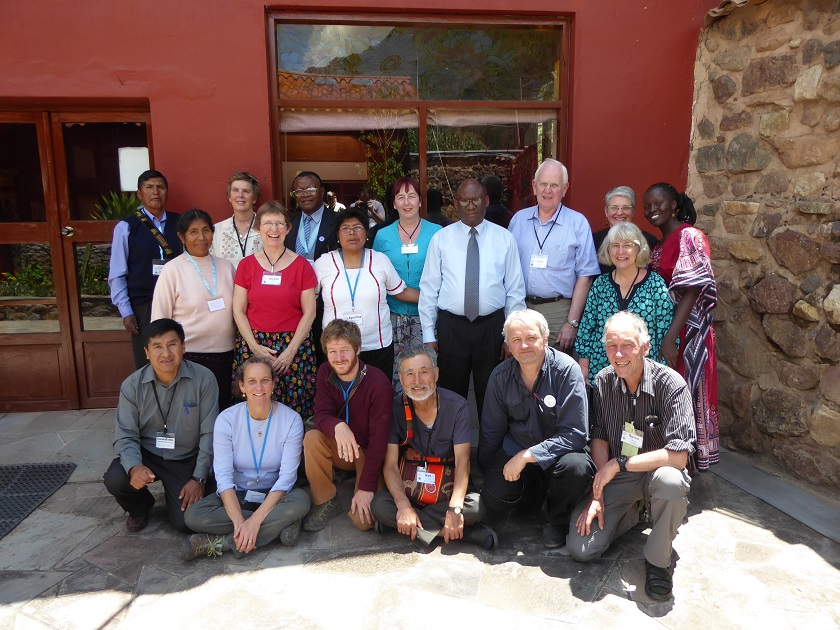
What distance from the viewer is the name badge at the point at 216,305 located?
365 cm

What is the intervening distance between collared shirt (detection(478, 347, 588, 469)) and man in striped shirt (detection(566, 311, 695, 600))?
0.14 meters

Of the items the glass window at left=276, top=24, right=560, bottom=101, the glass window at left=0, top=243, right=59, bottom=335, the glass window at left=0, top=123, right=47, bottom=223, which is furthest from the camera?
the glass window at left=0, top=243, right=59, bottom=335

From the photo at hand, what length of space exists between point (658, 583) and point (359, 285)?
2245mm

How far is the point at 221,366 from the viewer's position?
149 inches

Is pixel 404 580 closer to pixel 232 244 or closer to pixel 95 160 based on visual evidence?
pixel 232 244

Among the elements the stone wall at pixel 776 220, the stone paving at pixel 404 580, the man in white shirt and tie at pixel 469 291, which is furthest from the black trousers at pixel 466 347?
the stone wall at pixel 776 220

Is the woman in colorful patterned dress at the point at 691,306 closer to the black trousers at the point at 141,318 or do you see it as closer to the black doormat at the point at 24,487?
the black trousers at the point at 141,318

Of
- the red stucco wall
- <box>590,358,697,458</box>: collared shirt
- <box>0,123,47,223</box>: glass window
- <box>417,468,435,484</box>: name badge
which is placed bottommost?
<box>417,468,435,484</box>: name badge

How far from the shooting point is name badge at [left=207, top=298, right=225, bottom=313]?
3654 mm

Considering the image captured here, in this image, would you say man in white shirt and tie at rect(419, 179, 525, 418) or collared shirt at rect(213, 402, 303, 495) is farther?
man in white shirt and tie at rect(419, 179, 525, 418)

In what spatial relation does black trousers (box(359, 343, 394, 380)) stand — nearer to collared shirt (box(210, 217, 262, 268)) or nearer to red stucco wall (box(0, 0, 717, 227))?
collared shirt (box(210, 217, 262, 268))

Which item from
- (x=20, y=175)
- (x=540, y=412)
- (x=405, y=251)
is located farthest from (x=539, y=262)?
(x=20, y=175)

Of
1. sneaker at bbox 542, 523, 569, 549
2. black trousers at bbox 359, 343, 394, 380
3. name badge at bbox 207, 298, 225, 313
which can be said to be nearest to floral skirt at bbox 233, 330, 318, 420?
Result: name badge at bbox 207, 298, 225, 313

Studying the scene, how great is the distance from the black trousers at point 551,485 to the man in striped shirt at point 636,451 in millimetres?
68
